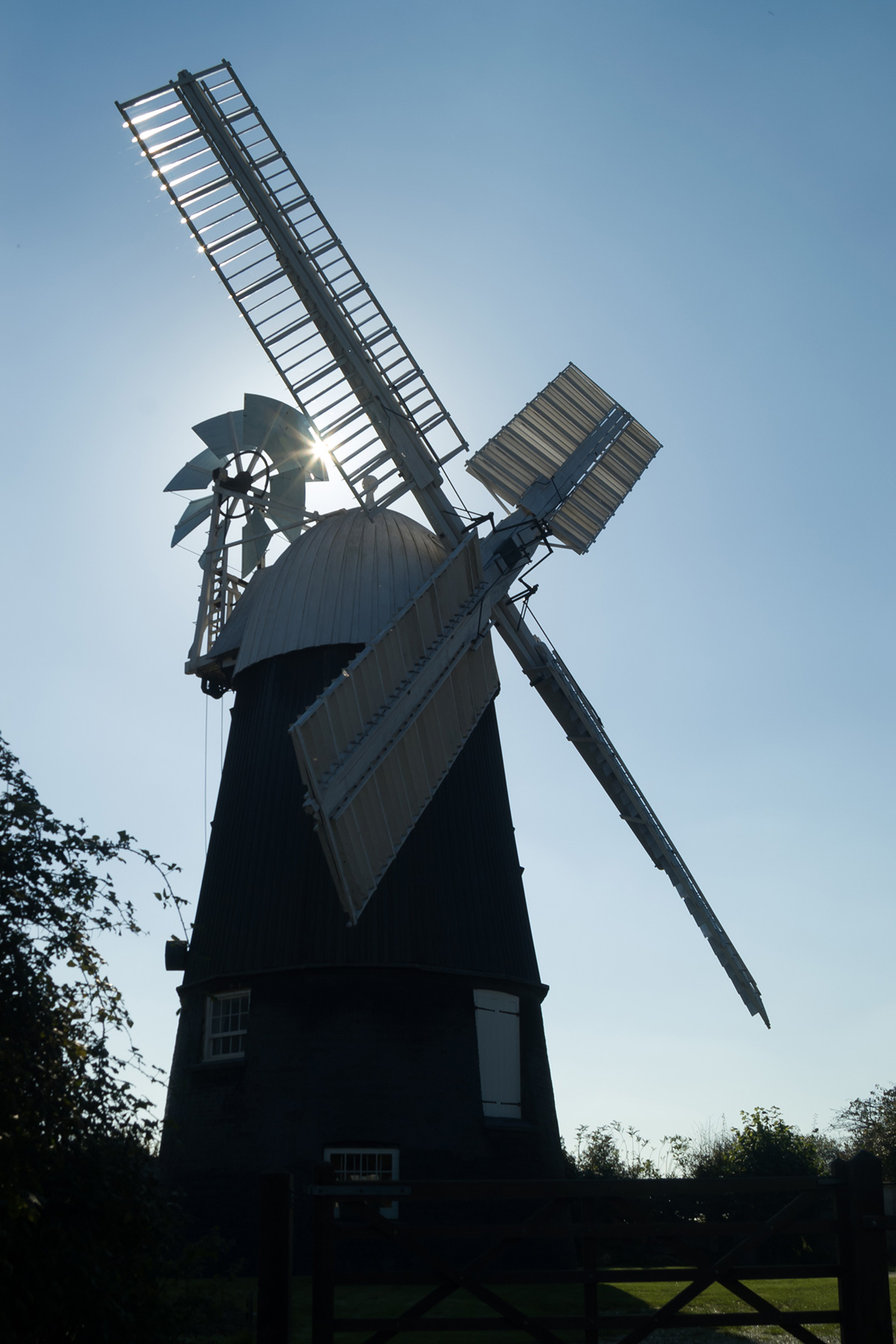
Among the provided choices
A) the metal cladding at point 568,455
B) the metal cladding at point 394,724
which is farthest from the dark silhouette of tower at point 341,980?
the metal cladding at point 568,455

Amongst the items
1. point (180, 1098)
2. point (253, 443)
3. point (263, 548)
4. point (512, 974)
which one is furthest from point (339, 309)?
point (180, 1098)

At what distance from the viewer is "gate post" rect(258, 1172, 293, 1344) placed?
7023mm

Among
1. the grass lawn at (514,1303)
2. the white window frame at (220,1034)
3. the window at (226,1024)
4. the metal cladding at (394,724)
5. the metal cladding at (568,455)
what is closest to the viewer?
the grass lawn at (514,1303)

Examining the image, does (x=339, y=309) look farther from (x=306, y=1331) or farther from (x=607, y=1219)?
(x=607, y=1219)

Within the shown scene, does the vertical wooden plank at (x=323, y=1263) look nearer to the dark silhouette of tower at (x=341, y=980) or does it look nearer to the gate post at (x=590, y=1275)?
the gate post at (x=590, y=1275)

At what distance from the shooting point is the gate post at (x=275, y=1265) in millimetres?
7023

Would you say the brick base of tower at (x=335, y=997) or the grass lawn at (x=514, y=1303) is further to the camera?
the brick base of tower at (x=335, y=997)

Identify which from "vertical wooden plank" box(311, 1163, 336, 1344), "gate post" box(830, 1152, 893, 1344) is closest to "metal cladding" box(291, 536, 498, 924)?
"vertical wooden plank" box(311, 1163, 336, 1344)

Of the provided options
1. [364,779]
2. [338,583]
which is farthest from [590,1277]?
[338,583]

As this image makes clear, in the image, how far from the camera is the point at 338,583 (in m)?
18.8

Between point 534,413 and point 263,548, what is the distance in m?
6.12

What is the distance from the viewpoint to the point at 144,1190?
26.2 feet

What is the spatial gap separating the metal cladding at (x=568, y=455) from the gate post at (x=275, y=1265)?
568 inches

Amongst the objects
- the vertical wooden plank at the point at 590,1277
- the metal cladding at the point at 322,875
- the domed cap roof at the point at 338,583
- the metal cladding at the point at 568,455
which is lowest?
the vertical wooden plank at the point at 590,1277
